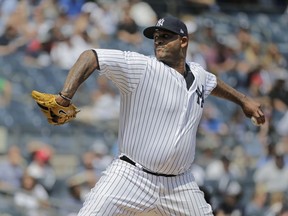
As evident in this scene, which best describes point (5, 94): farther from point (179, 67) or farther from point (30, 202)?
point (179, 67)

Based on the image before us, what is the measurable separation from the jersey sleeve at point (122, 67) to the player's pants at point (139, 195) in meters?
0.53

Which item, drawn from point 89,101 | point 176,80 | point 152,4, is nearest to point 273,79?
point 152,4

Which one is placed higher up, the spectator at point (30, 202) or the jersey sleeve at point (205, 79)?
the jersey sleeve at point (205, 79)

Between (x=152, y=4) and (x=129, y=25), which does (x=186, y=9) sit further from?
(x=129, y=25)

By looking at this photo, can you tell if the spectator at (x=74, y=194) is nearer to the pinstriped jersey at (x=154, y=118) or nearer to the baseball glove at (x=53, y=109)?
the pinstriped jersey at (x=154, y=118)

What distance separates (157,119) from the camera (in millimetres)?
5594

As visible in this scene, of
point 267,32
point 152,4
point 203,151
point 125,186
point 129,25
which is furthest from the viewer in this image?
point 267,32

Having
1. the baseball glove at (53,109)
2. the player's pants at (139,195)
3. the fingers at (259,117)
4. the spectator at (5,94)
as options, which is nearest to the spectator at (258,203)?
the spectator at (5,94)

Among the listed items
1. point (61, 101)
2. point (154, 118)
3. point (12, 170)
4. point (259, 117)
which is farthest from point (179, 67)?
point (12, 170)

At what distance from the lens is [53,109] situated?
5.08 m

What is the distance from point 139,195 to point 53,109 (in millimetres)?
869

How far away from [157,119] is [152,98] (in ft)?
0.46

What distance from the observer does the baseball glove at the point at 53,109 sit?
16.6 feet

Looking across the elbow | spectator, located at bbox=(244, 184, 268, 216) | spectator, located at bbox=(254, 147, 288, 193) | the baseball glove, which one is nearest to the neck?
the elbow
